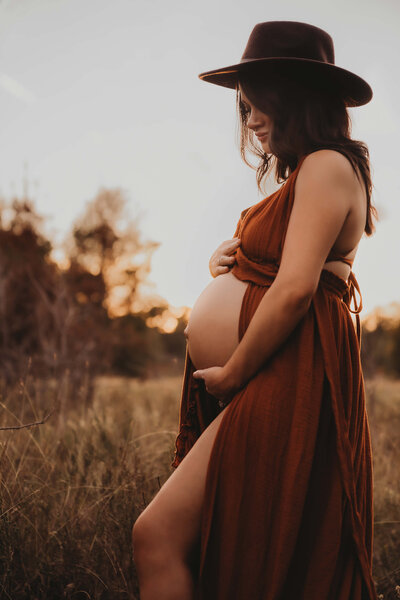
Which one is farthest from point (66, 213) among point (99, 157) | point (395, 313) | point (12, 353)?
point (395, 313)

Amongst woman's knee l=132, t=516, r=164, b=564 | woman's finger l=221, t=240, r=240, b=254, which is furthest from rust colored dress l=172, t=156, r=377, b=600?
woman's finger l=221, t=240, r=240, b=254

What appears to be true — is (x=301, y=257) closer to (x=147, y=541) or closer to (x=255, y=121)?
(x=255, y=121)

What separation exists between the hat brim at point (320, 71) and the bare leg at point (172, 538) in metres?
1.19

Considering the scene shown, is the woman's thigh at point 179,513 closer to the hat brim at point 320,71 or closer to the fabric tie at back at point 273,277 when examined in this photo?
the fabric tie at back at point 273,277

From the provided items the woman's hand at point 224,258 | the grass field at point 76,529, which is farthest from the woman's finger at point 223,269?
the grass field at point 76,529

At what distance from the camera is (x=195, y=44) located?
5.73 meters

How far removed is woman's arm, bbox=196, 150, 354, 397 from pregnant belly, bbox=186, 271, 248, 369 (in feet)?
0.41

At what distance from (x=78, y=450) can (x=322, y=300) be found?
6.83 ft

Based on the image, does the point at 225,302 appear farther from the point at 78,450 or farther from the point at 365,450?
the point at 78,450

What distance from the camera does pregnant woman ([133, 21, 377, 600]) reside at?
1325 mm

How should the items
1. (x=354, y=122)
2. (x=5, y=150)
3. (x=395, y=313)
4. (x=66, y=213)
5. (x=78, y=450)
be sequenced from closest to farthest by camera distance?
(x=354, y=122)
(x=78, y=450)
(x=5, y=150)
(x=66, y=213)
(x=395, y=313)

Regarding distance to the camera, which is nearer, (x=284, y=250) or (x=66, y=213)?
(x=284, y=250)

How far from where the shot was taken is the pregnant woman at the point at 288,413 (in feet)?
4.35

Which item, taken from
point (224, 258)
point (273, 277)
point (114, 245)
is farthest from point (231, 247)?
point (114, 245)
